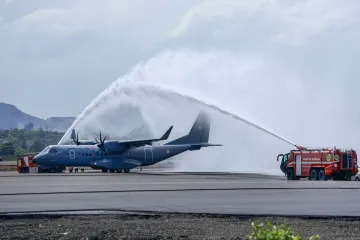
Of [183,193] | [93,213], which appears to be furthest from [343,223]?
[183,193]

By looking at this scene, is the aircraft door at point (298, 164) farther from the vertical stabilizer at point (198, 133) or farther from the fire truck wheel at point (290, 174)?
the vertical stabilizer at point (198, 133)

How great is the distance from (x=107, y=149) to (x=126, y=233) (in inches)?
1691

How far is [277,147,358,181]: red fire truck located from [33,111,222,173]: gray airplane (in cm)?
1405

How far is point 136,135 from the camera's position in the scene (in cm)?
10944

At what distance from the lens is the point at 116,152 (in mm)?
55844

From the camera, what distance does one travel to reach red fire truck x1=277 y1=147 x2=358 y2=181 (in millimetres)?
42000

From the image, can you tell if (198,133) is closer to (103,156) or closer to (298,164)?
(103,156)

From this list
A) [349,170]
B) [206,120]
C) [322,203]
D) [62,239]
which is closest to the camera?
[62,239]

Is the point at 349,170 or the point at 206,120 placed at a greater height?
the point at 206,120

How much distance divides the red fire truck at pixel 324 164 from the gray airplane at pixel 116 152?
14.1 metres

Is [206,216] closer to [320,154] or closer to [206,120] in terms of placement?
[320,154]

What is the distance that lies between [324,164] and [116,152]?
65.1ft

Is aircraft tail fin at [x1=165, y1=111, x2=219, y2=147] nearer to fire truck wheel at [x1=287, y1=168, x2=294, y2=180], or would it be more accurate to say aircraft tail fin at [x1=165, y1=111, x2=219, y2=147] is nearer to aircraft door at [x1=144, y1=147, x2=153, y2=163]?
aircraft door at [x1=144, y1=147, x2=153, y2=163]

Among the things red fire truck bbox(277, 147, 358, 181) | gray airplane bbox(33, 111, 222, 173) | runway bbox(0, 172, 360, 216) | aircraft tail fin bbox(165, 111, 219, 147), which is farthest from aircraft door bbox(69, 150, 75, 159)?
runway bbox(0, 172, 360, 216)
